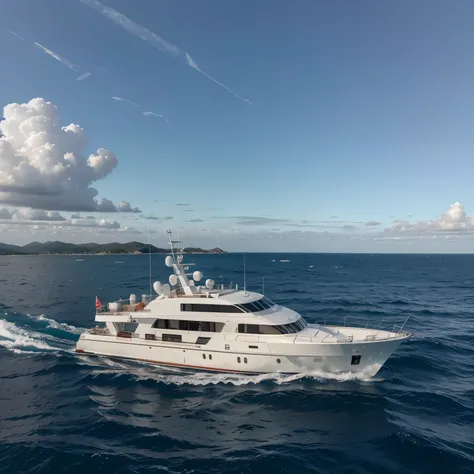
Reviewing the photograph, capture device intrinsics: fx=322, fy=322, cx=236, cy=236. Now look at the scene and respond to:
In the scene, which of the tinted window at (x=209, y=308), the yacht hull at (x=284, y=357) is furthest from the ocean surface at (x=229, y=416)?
the tinted window at (x=209, y=308)

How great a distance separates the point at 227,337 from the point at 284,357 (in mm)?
3787

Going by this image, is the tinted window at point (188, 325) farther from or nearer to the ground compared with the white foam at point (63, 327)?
farther from the ground

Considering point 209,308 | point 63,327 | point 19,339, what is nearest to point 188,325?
point 209,308

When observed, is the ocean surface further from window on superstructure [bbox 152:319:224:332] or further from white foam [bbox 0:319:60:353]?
window on superstructure [bbox 152:319:224:332]

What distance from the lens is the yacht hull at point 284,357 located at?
63.2 ft

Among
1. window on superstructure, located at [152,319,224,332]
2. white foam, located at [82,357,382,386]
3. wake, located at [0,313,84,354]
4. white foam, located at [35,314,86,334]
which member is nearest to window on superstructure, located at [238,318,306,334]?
window on superstructure, located at [152,319,224,332]

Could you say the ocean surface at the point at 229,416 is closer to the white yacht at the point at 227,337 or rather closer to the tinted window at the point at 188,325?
the white yacht at the point at 227,337

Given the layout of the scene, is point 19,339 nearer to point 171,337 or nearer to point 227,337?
point 171,337

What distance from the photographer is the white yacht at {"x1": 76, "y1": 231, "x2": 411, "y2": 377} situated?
19500 mm

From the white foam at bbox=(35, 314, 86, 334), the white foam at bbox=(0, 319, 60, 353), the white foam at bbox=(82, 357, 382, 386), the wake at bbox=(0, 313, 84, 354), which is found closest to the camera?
the white foam at bbox=(82, 357, 382, 386)

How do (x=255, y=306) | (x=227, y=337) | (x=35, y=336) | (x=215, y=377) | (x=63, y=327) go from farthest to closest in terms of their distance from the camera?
(x=63, y=327) → (x=35, y=336) → (x=255, y=306) → (x=227, y=337) → (x=215, y=377)

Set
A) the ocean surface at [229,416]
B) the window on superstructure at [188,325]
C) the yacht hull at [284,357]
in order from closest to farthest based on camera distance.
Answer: the ocean surface at [229,416]
the yacht hull at [284,357]
the window on superstructure at [188,325]

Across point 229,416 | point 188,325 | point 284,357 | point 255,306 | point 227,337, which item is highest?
point 255,306

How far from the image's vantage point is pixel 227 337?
2078 centimetres
